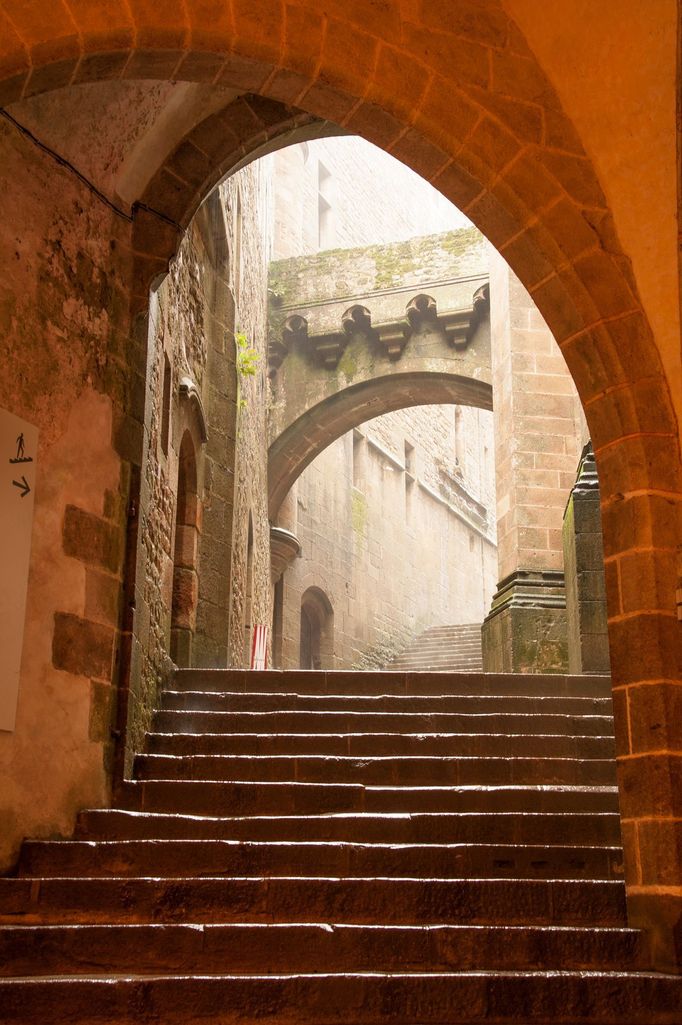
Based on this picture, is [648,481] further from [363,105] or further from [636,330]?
[363,105]

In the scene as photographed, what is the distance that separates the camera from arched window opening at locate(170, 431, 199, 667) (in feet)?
27.0

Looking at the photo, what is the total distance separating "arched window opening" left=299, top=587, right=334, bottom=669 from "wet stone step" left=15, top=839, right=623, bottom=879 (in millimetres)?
13774

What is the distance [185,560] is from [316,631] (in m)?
10.3

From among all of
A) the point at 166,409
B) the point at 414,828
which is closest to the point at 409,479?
the point at 166,409

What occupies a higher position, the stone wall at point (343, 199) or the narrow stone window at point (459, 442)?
the stone wall at point (343, 199)

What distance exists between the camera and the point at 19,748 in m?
4.71

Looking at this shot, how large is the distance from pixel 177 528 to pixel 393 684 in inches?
93.4

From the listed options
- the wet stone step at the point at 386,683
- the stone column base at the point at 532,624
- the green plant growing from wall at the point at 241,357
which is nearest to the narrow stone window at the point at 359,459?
the stone column base at the point at 532,624

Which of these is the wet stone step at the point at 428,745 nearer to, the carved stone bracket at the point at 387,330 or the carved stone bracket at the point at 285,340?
the carved stone bracket at the point at 387,330

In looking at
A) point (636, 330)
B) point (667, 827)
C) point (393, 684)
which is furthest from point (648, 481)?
point (393, 684)

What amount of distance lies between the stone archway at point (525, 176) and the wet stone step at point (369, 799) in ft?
3.67

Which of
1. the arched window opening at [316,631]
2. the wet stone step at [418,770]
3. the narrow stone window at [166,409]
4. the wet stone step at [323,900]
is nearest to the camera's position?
the wet stone step at [323,900]

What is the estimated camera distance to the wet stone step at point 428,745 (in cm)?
569

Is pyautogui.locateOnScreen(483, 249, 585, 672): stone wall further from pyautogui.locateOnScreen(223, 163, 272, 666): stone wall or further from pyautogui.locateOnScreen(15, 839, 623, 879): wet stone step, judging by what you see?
pyautogui.locateOnScreen(15, 839, 623, 879): wet stone step
